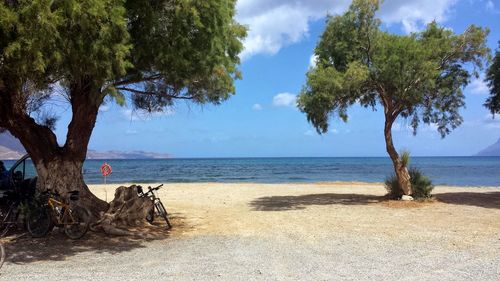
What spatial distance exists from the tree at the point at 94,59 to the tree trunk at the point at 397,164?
7130 mm

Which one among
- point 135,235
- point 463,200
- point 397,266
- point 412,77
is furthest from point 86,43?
point 463,200

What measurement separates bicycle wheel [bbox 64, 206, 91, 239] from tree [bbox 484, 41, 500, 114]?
1507 centimetres

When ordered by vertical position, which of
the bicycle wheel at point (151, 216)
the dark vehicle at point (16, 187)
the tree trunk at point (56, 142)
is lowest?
the bicycle wheel at point (151, 216)

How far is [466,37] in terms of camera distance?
16.4 meters

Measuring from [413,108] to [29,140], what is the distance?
44.6 ft

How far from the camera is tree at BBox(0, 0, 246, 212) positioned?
705 centimetres

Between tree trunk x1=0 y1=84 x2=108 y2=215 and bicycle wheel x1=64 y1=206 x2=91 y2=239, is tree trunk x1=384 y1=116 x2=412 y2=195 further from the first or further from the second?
bicycle wheel x1=64 y1=206 x2=91 y2=239

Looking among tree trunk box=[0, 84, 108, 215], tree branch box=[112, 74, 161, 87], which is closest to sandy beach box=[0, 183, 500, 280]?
tree trunk box=[0, 84, 108, 215]

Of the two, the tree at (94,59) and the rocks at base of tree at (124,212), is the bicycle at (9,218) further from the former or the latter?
the rocks at base of tree at (124,212)

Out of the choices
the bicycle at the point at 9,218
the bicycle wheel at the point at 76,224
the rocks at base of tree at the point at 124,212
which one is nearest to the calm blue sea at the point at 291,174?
the rocks at base of tree at the point at 124,212

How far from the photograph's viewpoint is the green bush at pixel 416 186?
17266 millimetres

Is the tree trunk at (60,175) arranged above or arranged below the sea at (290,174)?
above

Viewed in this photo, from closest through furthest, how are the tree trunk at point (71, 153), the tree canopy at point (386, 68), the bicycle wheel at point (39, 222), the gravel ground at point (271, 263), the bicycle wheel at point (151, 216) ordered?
1. the gravel ground at point (271, 263)
2. the bicycle wheel at point (39, 222)
3. the tree trunk at point (71, 153)
4. the bicycle wheel at point (151, 216)
5. the tree canopy at point (386, 68)

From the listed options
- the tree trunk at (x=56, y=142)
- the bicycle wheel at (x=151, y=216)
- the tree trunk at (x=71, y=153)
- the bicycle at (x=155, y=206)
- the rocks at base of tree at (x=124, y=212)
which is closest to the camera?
the rocks at base of tree at (x=124, y=212)
